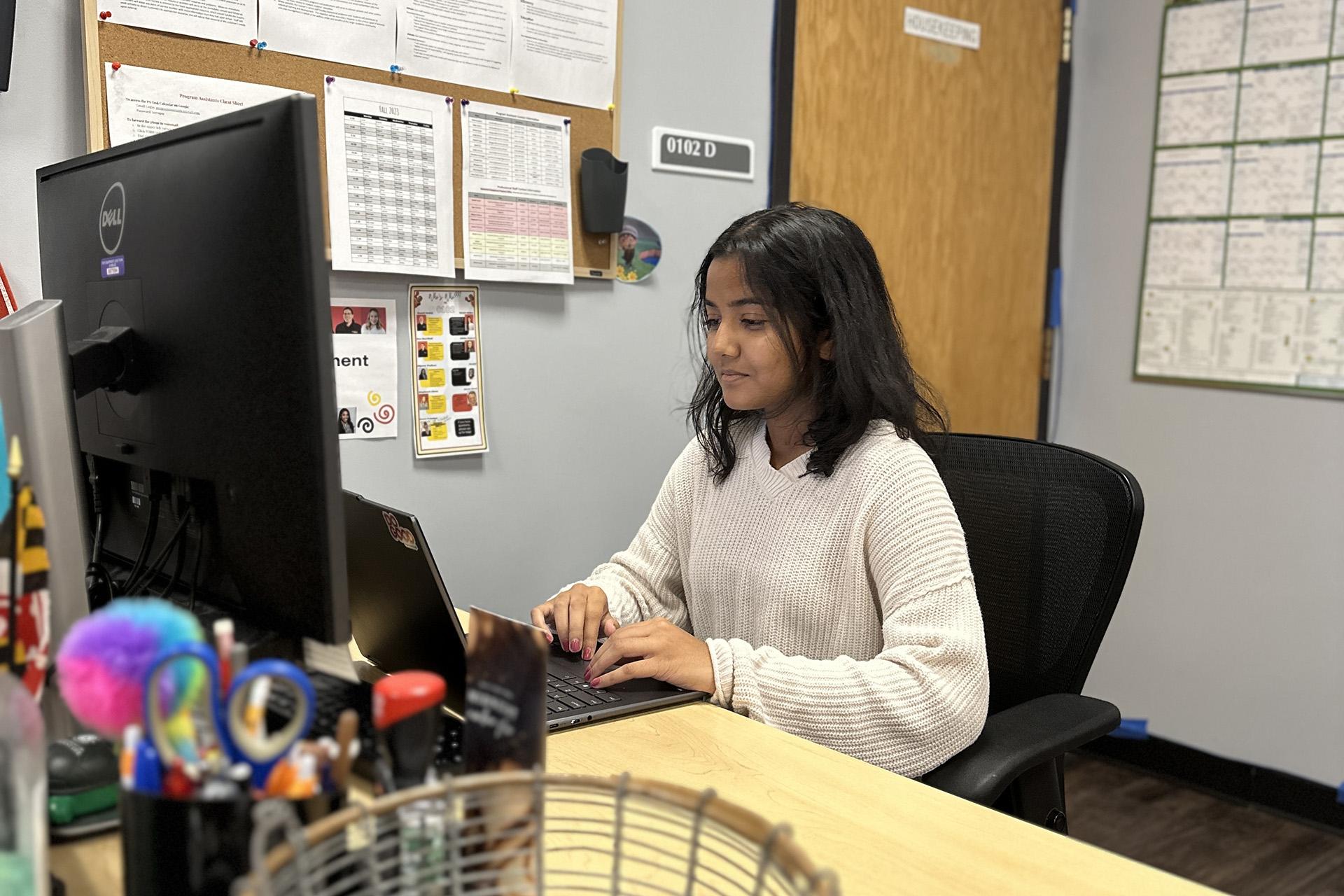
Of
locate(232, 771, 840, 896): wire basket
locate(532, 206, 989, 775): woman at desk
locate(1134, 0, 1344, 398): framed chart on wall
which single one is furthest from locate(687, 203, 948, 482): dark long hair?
locate(1134, 0, 1344, 398): framed chart on wall

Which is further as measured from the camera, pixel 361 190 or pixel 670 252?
pixel 670 252

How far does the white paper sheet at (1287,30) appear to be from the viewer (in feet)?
8.11

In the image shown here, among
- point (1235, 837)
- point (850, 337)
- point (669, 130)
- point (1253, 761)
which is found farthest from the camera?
point (1253, 761)

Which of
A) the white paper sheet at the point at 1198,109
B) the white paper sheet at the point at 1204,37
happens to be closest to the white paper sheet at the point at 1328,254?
the white paper sheet at the point at 1198,109

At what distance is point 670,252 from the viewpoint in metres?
2.14

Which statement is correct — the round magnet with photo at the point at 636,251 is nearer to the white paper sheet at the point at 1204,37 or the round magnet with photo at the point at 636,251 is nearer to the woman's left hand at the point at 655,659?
the woman's left hand at the point at 655,659

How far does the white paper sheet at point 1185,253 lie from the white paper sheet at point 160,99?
220 cm

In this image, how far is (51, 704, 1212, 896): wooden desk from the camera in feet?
2.44

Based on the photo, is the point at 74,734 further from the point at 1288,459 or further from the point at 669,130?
the point at 1288,459

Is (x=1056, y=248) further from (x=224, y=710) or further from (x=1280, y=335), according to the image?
(x=224, y=710)

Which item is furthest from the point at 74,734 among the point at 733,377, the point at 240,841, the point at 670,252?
the point at 670,252

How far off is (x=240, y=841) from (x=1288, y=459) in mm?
2666

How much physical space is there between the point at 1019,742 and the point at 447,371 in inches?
44.0

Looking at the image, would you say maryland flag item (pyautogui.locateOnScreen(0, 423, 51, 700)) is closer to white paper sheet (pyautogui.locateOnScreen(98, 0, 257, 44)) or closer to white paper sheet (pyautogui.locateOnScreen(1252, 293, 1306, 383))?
white paper sheet (pyautogui.locateOnScreen(98, 0, 257, 44))
